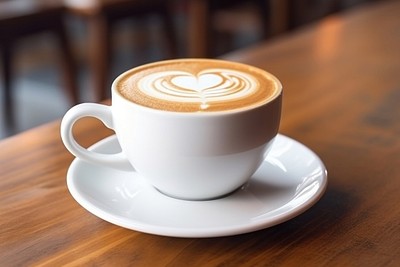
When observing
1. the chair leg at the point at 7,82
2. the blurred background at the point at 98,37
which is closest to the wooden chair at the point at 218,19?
the blurred background at the point at 98,37

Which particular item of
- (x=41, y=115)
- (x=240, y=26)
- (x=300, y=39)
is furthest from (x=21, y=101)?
(x=300, y=39)

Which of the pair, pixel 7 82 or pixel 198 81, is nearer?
pixel 198 81

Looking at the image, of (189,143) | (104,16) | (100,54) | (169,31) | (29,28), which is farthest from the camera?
(169,31)

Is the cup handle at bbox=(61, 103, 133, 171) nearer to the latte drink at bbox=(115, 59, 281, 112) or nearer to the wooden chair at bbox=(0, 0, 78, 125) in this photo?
the latte drink at bbox=(115, 59, 281, 112)

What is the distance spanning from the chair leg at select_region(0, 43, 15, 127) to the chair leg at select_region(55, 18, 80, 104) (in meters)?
0.13

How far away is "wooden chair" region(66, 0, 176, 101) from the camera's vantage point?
1628 millimetres

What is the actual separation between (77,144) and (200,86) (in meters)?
0.10

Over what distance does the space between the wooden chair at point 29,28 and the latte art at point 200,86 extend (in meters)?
1.05

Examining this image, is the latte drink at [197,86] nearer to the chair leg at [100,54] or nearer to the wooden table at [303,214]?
the wooden table at [303,214]

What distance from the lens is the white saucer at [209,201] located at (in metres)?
0.41

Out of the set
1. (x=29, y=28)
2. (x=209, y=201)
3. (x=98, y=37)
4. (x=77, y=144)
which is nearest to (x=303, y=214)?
(x=209, y=201)

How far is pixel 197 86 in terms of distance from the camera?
48 cm

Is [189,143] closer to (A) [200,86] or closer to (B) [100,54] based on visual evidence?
(A) [200,86]

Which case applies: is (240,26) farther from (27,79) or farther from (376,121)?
(376,121)
